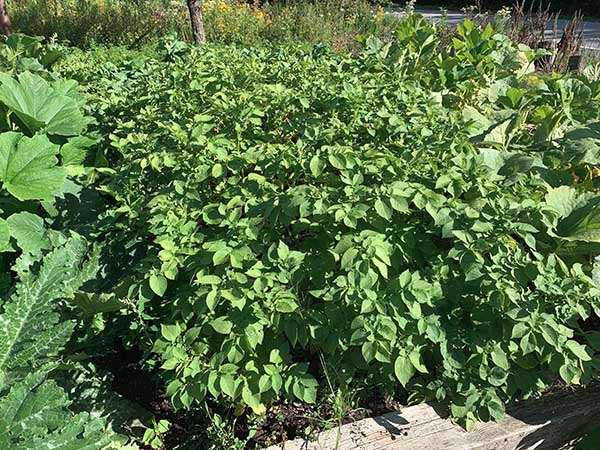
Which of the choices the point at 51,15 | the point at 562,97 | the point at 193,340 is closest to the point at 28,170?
the point at 193,340

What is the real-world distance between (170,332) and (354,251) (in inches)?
23.8

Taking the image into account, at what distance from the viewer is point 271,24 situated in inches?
381

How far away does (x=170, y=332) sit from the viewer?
73.2 inches

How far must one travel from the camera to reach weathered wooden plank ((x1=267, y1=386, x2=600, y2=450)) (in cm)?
202

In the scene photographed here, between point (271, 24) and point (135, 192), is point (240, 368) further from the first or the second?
point (271, 24)

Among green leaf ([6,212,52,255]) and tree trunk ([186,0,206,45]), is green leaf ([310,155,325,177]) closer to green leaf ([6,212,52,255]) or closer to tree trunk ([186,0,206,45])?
green leaf ([6,212,52,255])

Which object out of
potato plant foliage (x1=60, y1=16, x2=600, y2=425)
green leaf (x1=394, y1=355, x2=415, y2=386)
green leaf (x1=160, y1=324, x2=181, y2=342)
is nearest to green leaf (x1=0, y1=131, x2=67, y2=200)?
potato plant foliage (x1=60, y1=16, x2=600, y2=425)

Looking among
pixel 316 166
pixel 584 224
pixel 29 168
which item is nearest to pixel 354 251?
pixel 316 166

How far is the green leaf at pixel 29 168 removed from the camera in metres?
2.46

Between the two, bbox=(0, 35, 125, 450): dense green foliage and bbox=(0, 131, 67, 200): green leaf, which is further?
bbox=(0, 131, 67, 200): green leaf

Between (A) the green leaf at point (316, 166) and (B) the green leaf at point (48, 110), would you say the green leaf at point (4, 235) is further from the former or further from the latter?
(A) the green leaf at point (316, 166)

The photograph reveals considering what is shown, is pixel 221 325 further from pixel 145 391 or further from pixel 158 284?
pixel 145 391

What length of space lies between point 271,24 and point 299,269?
8.40 metres

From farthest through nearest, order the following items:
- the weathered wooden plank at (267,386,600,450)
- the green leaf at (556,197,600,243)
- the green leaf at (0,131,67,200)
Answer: the green leaf at (0,131,67,200) → the green leaf at (556,197,600,243) → the weathered wooden plank at (267,386,600,450)
